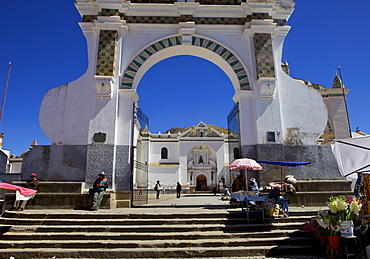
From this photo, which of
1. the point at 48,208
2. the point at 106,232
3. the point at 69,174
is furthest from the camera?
the point at 69,174

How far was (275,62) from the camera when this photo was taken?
28.8 feet

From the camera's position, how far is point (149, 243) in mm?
4734

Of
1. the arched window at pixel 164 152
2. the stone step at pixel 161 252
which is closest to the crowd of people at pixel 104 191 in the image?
the stone step at pixel 161 252

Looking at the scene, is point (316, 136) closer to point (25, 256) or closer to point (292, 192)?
point (292, 192)

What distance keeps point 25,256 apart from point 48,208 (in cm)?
238

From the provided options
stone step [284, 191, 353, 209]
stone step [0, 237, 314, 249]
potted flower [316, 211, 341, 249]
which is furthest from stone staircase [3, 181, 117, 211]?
potted flower [316, 211, 341, 249]

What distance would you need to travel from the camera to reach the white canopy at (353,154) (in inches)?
201

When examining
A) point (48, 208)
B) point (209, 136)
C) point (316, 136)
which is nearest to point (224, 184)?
point (209, 136)

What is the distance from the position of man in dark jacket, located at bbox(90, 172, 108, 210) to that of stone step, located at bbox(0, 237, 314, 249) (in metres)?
1.78

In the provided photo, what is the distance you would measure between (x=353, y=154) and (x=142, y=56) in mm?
6293

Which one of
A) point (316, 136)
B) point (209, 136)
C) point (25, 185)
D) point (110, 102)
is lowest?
point (25, 185)

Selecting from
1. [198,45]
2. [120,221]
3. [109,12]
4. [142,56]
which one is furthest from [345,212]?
[109,12]

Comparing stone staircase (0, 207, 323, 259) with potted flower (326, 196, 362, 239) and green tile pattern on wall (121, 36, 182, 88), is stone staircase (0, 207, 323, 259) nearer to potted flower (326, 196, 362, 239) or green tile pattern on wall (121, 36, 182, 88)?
potted flower (326, 196, 362, 239)

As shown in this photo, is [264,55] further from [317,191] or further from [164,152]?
[164,152]
